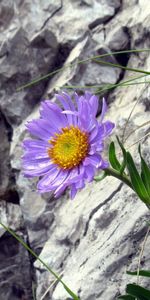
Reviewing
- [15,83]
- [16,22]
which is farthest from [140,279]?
[16,22]

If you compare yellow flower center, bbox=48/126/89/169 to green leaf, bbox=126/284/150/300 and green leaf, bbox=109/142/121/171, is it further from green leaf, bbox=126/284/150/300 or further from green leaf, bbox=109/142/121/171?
green leaf, bbox=126/284/150/300

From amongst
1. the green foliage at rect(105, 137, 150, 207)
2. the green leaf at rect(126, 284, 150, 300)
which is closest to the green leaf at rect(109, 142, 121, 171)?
the green foliage at rect(105, 137, 150, 207)

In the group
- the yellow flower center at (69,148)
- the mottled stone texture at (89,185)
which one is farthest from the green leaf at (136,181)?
the mottled stone texture at (89,185)

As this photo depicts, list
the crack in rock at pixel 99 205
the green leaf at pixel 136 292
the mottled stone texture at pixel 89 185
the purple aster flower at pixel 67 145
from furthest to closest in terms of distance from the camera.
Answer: the crack in rock at pixel 99 205
the mottled stone texture at pixel 89 185
the green leaf at pixel 136 292
the purple aster flower at pixel 67 145

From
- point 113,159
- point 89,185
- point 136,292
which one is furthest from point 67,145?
point 89,185

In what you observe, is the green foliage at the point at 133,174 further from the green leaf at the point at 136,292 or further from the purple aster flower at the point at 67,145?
the green leaf at the point at 136,292
